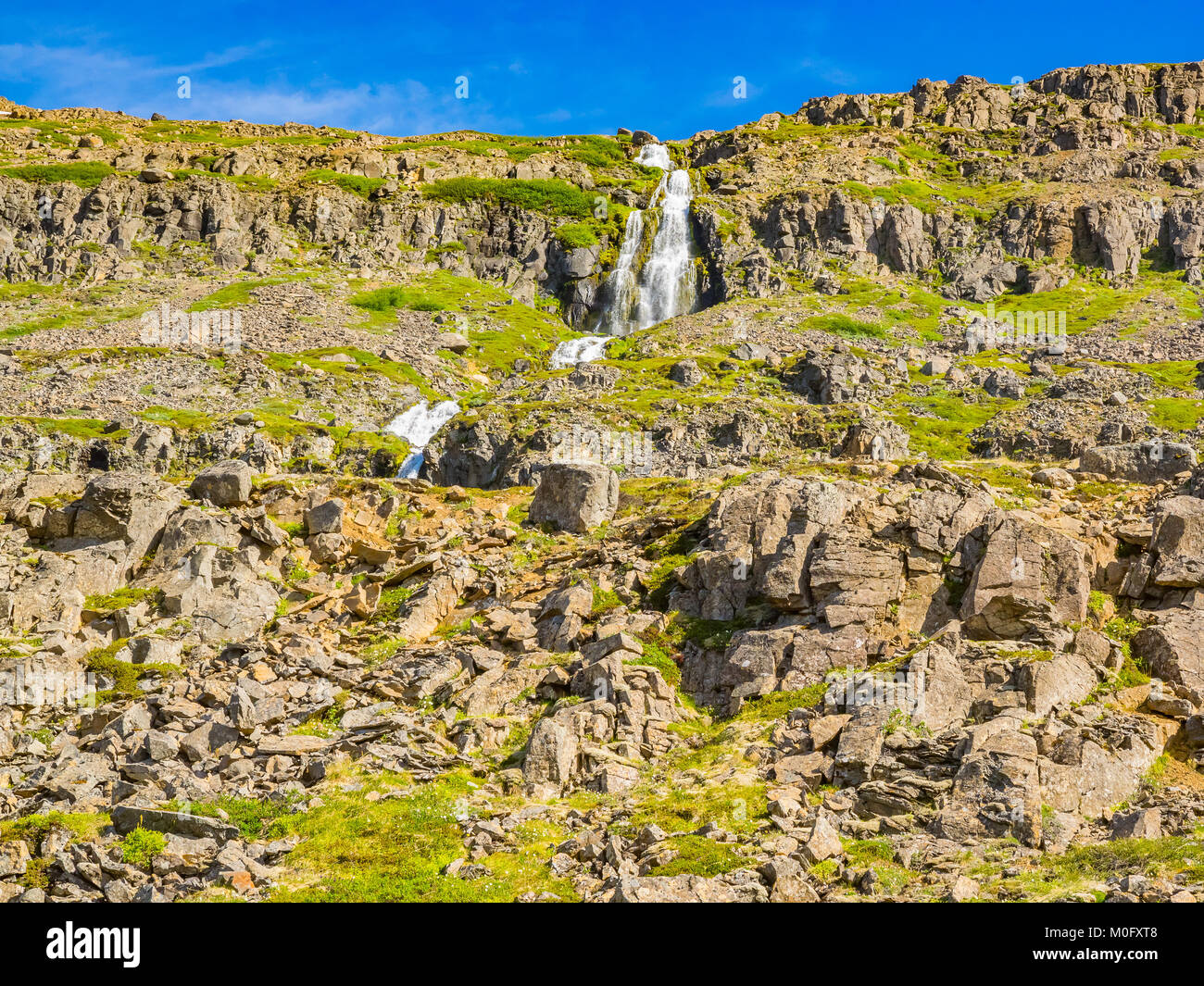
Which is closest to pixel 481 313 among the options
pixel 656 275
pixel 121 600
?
pixel 656 275

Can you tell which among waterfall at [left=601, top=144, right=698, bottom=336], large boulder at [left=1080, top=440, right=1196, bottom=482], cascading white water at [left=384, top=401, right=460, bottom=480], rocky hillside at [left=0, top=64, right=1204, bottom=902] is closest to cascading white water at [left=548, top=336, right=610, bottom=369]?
waterfall at [left=601, top=144, right=698, bottom=336]

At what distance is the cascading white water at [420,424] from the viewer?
83.8 meters

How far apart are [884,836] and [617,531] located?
22185 millimetres

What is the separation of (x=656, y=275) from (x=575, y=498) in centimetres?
9684

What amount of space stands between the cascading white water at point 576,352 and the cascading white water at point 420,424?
2015 cm

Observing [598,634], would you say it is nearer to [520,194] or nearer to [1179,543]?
[1179,543]

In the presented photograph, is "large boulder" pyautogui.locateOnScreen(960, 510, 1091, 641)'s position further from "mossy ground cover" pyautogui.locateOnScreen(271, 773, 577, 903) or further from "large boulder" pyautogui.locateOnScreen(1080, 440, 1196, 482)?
"large boulder" pyautogui.locateOnScreen(1080, 440, 1196, 482)

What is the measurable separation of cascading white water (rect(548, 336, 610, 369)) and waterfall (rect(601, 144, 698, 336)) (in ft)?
38.5

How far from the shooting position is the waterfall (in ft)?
431

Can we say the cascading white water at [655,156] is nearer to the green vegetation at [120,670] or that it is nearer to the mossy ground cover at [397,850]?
the green vegetation at [120,670]

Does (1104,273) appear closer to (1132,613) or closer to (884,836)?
(1132,613)

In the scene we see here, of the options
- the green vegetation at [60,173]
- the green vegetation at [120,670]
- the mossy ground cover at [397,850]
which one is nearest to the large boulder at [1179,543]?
the mossy ground cover at [397,850]

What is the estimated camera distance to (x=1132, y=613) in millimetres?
30609

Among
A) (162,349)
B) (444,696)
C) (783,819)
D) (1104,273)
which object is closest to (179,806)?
(444,696)
